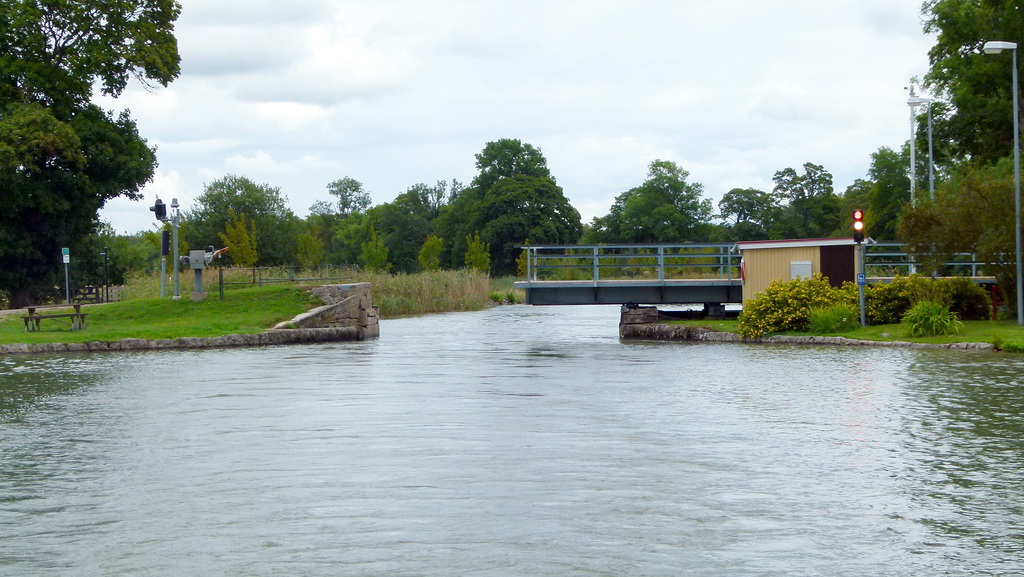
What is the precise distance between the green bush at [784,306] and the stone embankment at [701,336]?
0.45 metres

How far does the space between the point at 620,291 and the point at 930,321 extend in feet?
35.5

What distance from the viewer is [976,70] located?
37.2m

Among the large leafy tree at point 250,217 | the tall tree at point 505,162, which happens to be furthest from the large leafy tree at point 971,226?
the tall tree at point 505,162

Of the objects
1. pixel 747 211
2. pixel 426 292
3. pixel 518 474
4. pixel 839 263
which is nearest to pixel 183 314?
pixel 426 292

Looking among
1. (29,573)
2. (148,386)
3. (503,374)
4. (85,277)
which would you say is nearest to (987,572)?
(29,573)

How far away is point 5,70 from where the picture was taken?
37.1 m

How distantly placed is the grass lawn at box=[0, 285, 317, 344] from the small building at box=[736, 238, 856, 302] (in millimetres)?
14589

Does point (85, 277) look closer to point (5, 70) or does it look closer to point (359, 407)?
point (5, 70)

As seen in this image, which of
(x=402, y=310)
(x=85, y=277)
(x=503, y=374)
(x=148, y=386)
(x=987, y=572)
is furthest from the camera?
(x=85, y=277)

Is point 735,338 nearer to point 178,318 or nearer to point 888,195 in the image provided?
point 178,318

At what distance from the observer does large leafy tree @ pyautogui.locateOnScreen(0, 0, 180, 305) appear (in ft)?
122

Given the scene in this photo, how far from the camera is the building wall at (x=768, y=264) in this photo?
30.5 metres

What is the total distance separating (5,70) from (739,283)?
2891 cm

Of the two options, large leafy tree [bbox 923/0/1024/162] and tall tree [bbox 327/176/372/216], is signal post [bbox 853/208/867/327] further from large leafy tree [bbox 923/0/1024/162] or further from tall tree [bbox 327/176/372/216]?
tall tree [bbox 327/176/372/216]
